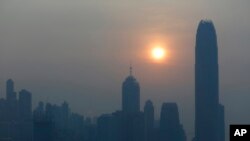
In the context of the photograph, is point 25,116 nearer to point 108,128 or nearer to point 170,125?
point 108,128

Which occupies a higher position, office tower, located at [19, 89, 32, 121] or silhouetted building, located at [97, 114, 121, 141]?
office tower, located at [19, 89, 32, 121]

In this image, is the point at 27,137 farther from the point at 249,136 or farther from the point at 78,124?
the point at 249,136

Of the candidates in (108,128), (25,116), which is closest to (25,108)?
(25,116)

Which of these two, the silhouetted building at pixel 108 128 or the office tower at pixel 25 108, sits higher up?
the office tower at pixel 25 108

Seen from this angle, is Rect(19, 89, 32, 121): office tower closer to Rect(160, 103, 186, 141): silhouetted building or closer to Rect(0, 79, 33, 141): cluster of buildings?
Rect(0, 79, 33, 141): cluster of buildings

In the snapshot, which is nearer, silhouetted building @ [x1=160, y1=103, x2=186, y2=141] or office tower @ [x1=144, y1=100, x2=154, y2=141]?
silhouetted building @ [x1=160, y1=103, x2=186, y2=141]

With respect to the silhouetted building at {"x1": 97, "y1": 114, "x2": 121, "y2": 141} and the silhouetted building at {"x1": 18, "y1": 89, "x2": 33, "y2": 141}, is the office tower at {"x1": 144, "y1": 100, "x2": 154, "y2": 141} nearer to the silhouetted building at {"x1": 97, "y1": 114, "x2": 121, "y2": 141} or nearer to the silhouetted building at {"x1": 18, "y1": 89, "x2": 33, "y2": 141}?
the silhouetted building at {"x1": 97, "y1": 114, "x2": 121, "y2": 141}

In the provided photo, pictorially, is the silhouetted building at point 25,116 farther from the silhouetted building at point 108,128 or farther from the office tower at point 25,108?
the silhouetted building at point 108,128

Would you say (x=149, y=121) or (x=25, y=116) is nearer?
(x=25, y=116)

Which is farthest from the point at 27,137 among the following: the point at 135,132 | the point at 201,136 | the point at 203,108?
the point at 203,108
